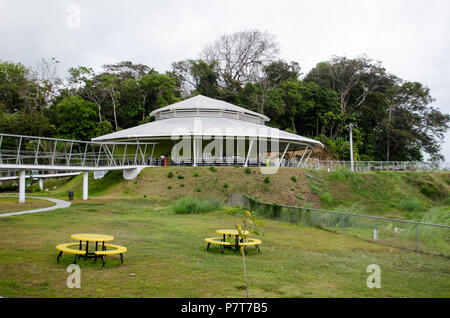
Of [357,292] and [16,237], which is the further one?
[16,237]

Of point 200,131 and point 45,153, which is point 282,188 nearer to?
point 200,131

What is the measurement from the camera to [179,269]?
840 cm

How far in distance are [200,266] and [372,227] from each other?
11.1 metres

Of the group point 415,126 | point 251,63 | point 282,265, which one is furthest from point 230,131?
point 415,126

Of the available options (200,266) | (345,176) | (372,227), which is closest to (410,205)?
(345,176)

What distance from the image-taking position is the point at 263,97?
58938 millimetres

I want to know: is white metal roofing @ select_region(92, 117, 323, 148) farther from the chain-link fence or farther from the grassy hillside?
the chain-link fence

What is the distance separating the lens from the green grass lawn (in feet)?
22.6

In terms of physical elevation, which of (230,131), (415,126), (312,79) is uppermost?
(312,79)

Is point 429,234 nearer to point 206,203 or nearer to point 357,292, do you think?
point 357,292

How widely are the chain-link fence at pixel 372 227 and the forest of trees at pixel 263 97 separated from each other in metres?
37.6

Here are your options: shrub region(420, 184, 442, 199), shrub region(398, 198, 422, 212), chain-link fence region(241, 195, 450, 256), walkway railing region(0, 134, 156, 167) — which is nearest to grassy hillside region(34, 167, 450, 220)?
shrub region(398, 198, 422, 212)

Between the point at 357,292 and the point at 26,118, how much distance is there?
50.2 m

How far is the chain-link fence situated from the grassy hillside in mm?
7555
